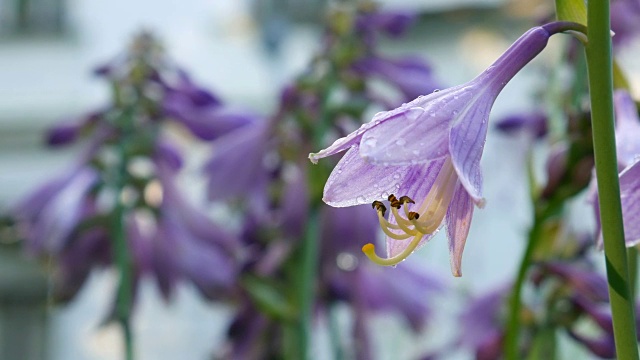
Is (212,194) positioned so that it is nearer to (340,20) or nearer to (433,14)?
(340,20)

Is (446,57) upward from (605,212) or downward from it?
downward

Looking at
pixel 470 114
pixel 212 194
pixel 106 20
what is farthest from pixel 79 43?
pixel 470 114

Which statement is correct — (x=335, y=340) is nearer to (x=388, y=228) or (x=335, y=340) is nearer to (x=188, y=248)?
(x=188, y=248)

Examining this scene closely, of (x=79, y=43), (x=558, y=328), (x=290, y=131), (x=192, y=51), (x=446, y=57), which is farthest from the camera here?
(x=79, y=43)

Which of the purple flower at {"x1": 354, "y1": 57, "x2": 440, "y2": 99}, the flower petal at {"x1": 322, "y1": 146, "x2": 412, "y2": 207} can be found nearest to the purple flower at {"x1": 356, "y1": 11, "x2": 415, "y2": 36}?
the purple flower at {"x1": 354, "y1": 57, "x2": 440, "y2": 99}

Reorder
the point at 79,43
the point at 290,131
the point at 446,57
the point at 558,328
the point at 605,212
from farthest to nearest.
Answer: the point at 79,43 → the point at 446,57 → the point at 290,131 → the point at 558,328 → the point at 605,212

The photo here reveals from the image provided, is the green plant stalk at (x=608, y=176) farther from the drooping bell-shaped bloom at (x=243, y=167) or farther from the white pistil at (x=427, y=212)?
the drooping bell-shaped bloom at (x=243, y=167)

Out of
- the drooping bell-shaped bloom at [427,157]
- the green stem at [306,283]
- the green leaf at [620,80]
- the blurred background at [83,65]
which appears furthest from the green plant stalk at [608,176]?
the blurred background at [83,65]

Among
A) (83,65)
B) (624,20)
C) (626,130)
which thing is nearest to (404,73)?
(624,20)

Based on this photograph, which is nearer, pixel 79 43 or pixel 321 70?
pixel 321 70
